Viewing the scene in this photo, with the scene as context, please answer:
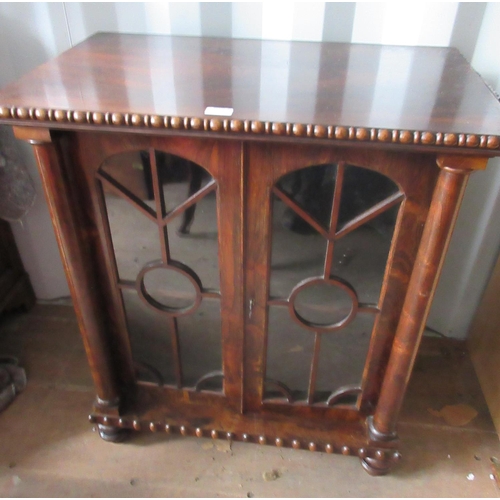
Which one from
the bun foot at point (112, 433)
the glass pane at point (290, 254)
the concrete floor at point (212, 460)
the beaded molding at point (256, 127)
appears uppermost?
the beaded molding at point (256, 127)

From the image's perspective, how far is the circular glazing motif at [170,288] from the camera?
92 centimetres

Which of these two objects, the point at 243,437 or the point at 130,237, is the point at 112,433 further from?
the point at 130,237

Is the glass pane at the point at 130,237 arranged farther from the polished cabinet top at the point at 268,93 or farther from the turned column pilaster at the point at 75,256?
the polished cabinet top at the point at 268,93

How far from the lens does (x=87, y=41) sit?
1020 mm

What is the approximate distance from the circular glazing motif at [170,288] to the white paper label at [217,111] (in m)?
0.32

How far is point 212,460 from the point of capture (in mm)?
1159

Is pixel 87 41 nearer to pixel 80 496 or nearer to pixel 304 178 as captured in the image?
pixel 304 178

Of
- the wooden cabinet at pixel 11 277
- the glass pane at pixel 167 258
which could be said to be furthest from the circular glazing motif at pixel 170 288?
the wooden cabinet at pixel 11 277

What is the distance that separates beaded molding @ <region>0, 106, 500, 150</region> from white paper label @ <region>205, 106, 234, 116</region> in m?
0.02

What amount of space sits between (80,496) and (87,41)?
101 centimetres

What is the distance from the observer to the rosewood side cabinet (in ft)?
2.36

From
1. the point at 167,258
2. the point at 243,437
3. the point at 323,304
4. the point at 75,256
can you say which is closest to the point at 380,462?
the point at 243,437

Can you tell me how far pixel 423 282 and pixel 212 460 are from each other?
688 millimetres

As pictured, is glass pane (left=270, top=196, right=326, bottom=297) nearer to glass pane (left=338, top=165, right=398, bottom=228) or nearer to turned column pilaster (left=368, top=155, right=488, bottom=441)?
glass pane (left=338, top=165, right=398, bottom=228)
